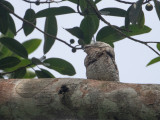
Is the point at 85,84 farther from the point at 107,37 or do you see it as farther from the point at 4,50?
the point at 4,50

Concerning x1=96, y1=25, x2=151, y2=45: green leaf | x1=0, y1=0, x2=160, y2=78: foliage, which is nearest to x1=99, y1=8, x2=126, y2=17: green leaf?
x1=0, y1=0, x2=160, y2=78: foliage

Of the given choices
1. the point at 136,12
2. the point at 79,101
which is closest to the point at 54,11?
the point at 136,12

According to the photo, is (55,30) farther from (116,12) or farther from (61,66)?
(116,12)

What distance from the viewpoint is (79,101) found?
1.73 metres

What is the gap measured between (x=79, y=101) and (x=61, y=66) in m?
1.03

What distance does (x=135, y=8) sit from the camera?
90.1 inches

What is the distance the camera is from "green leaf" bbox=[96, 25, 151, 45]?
8.96ft

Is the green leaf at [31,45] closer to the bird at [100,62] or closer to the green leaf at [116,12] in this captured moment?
the bird at [100,62]

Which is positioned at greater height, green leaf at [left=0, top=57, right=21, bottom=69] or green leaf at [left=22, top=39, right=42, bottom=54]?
green leaf at [left=22, top=39, right=42, bottom=54]

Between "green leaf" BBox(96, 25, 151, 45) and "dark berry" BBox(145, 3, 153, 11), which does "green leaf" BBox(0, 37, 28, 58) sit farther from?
"dark berry" BBox(145, 3, 153, 11)

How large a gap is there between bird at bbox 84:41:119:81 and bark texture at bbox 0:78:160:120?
2.83ft

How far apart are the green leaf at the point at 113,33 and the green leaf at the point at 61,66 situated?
361mm

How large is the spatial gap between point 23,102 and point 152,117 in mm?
700

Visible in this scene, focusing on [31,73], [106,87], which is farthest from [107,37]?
[106,87]
